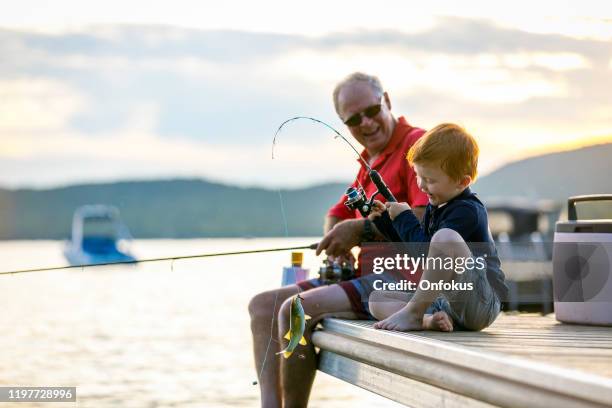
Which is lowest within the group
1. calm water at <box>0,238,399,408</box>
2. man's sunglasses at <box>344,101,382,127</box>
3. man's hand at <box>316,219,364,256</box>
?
calm water at <box>0,238,399,408</box>

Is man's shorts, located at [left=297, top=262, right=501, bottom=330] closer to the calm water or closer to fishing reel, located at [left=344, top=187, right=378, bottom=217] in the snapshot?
fishing reel, located at [left=344, top=187, right=378, bottom=217]

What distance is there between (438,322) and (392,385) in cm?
28

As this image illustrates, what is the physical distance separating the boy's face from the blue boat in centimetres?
4346

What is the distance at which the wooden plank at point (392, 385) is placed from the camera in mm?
3914

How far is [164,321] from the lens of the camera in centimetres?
2212

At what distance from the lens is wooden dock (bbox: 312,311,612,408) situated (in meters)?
3.18

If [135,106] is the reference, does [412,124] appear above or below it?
below

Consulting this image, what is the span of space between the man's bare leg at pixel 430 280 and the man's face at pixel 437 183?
0.17m

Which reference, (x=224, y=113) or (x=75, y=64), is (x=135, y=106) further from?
(x=224, y=113)

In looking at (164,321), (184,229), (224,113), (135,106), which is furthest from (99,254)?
(224,113)

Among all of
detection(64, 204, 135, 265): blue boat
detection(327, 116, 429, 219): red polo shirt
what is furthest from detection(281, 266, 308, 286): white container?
detection(64, 204, 135, 265): blue boat

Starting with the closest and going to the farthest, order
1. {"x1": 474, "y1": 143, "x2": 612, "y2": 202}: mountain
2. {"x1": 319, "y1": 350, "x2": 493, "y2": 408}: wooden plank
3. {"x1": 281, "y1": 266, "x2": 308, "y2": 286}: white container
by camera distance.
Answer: {"x1": 319, "y1": 350, "x2": 493, "y2": 408}: wooden plank → {"x1": 281, "y1": 266, "x2": 308, "y2": 286}: white container → {"x1": 474, "y1": 143, "x2": 612, "y2": 202}: mountain

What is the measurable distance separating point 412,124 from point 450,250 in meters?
1.24

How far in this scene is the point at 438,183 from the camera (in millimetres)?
4219
